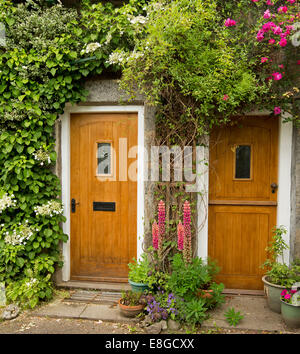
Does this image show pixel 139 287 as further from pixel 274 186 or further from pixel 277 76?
pixel 277 76

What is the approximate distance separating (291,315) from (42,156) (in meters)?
3.30

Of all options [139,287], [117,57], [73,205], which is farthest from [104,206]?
[117,57]

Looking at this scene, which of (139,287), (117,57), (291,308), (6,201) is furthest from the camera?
(6,201)

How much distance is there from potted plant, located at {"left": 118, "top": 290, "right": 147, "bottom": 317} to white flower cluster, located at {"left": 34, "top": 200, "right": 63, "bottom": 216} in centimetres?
135

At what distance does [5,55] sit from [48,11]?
0.76 m

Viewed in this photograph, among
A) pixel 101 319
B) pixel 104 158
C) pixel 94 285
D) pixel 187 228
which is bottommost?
pixel 101 319

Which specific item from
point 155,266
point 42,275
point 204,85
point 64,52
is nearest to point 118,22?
point 64,52

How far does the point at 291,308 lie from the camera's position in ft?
10.3

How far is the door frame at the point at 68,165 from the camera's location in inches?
158

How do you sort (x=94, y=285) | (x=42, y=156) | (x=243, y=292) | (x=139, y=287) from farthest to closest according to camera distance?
(x=94, y=285) < (x=243, y=292) < (x=42, y=156) < (x=139, y=287)

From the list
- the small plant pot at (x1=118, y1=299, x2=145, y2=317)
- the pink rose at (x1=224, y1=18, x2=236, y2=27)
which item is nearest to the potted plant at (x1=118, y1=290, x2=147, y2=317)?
the small plant pot at (x1=118, y1=299, x2=145, y2=317)

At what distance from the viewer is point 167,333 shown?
317 centimetres

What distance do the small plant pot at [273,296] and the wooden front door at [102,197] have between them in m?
1.70

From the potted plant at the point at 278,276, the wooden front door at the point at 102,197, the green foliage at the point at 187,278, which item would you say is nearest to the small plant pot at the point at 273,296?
the potted plant at the point at 278,276
